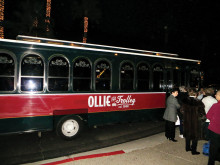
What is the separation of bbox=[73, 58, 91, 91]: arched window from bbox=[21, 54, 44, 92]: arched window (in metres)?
1.05

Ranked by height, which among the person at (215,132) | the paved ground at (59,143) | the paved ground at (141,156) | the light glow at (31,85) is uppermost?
the light glow at (31,85)

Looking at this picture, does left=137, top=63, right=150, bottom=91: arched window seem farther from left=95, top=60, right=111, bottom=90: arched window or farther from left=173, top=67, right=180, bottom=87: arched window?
left=173, top=67, right=180, bottom=87: arched window

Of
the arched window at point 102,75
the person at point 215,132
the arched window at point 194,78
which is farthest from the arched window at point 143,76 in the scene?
the person at point 215,132

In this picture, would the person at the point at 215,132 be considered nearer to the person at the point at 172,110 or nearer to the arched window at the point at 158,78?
the person at the point at 172,110

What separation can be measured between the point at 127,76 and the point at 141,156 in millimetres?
3349

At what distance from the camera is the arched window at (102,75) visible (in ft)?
22.1

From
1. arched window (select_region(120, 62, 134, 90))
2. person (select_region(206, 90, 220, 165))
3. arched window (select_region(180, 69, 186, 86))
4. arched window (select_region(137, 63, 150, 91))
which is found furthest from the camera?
arched window (select_region(180, 69, 186, 86))

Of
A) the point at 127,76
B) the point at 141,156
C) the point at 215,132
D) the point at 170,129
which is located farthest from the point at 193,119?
the point at 127,76

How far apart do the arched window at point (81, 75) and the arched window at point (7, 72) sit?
1.83m

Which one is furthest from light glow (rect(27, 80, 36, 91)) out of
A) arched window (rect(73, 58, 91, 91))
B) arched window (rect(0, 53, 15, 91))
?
arched window (rect(73, 58, 91, 91))

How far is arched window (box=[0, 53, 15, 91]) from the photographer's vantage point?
5289 mm

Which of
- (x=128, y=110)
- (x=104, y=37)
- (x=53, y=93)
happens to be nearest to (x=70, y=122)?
(x=53, y=93)

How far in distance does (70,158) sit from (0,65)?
315cm

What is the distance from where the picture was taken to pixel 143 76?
784 cm
